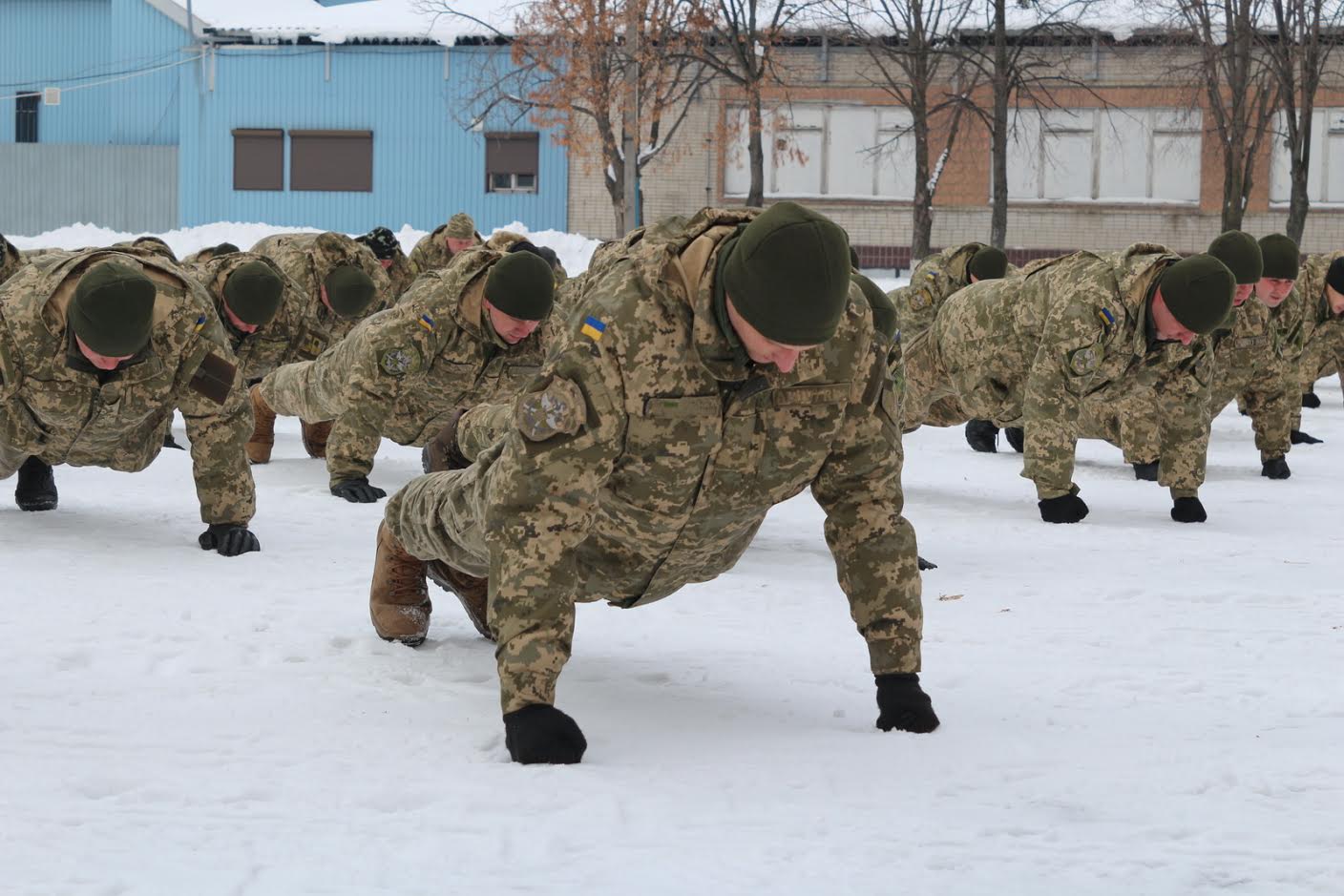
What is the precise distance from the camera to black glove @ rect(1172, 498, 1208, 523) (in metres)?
7.94

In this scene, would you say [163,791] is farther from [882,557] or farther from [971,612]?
[971,612]

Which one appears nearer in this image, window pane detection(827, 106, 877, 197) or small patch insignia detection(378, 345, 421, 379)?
small patch insignia detection(378, 345, 421, 379)

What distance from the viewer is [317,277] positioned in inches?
427

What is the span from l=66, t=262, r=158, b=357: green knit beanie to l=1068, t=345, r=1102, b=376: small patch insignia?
4066 millimetres

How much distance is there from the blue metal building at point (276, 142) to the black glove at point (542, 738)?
906 inches

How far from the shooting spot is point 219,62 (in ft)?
87.5

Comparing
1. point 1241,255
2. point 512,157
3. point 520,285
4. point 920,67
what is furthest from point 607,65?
point 520,285

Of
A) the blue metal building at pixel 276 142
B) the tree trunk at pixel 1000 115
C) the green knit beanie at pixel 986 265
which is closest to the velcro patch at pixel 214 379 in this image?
the green knit beanie at pixel 986 265

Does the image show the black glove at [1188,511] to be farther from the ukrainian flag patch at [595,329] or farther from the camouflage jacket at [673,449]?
the ukrainian flag patch at [595,329]

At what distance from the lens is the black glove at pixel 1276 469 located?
9.80 meters

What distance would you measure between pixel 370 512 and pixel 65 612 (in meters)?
2.63

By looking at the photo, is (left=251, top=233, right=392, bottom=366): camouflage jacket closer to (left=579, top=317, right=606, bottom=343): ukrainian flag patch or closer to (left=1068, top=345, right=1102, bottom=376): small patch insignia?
(left=1068, top=345, right=1102, bottom=376): small patch insignia

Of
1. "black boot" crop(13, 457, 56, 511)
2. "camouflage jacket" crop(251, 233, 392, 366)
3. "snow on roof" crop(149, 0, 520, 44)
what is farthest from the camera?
"snow on roof" crop(149, 0, 520, 44)

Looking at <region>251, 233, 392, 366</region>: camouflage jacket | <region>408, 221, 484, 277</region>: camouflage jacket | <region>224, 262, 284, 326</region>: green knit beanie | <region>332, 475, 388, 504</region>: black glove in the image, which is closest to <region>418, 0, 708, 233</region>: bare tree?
<region>408, 221, 484, 277</region>: camouflage jacket
